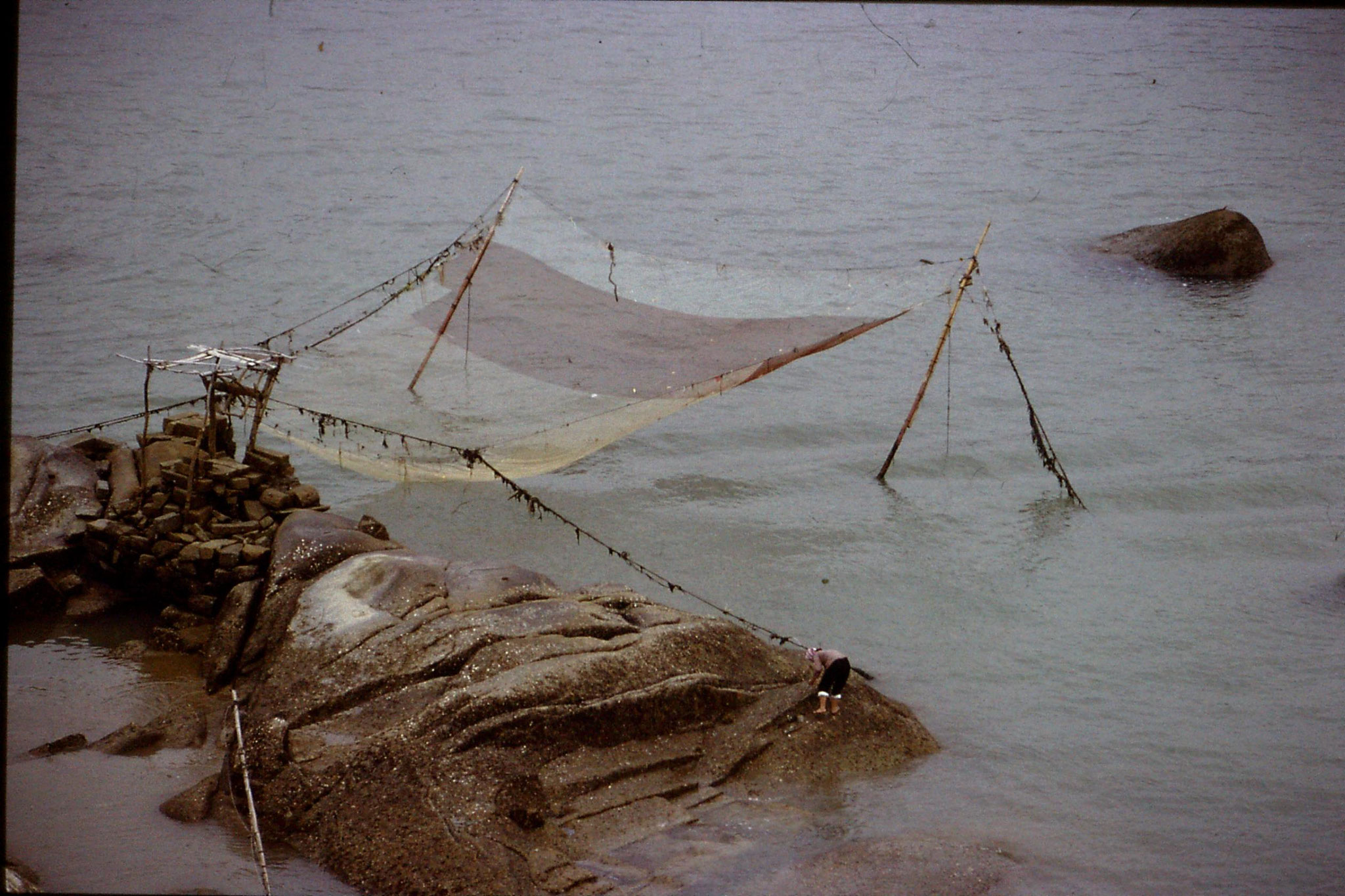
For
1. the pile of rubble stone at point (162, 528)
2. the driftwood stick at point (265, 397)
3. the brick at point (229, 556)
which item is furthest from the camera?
the driftwood stick at point (265, 397)

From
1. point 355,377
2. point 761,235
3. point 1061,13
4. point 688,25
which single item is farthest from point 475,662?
point 1061,13

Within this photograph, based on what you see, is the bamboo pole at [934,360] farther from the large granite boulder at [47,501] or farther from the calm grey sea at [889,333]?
the large granite boulder at [47,501]

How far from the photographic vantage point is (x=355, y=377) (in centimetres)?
1345

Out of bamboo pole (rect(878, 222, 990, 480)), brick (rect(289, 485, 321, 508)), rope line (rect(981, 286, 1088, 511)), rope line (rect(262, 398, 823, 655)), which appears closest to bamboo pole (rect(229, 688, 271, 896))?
brick (rect(289, 485, 321, 508))

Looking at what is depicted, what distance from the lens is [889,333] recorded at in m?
19.9

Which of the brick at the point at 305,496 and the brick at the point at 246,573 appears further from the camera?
the brick at the point at 305,496

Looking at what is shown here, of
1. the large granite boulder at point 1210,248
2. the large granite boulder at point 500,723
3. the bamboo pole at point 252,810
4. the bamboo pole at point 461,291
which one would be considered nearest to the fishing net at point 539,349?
the bamboo pole at point 461,291

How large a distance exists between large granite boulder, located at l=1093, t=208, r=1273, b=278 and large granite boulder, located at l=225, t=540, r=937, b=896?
46.4 ft

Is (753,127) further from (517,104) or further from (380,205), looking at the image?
(380,205)

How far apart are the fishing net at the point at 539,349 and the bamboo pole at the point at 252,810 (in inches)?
143

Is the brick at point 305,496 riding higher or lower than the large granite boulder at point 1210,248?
lower

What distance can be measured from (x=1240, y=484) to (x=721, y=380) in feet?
23.3

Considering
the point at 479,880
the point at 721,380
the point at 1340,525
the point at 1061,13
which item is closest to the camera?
the point at 479,880

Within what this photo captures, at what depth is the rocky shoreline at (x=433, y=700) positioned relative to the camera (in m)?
8.05
